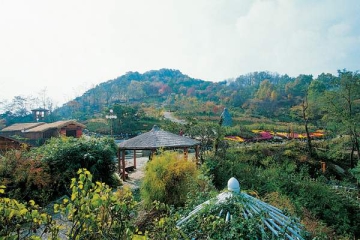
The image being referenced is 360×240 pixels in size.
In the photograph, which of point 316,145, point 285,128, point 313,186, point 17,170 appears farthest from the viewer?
point 285,128

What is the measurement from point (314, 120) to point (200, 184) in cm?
3308

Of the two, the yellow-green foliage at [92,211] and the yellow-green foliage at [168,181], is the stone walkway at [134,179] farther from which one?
the yellow-green foliage at [92,211]

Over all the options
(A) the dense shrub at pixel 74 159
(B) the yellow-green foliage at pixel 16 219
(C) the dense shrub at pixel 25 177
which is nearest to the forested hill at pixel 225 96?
(A) the dense shrub at pixel 74 159

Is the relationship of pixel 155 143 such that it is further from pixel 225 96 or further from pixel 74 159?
pixel 225 96

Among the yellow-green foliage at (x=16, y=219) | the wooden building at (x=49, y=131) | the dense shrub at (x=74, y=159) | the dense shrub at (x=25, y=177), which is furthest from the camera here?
the wooden building at (x=49, y=131)

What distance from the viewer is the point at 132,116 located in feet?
108

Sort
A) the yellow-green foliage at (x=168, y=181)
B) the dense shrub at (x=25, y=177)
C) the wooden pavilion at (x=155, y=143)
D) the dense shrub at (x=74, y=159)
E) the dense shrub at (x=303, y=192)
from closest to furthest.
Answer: the yellow-green foliage at (x=168, y=181) → the dense shrub at (x=25, y=177) → the dense shrub at (x=303, y=192) → the dense shrub at (x=74, y=159) → the wooden pavilion at (x=155, y=143)

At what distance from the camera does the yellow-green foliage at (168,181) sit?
6.81 metres

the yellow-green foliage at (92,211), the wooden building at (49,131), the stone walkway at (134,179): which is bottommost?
the stone walkway at (134,179)

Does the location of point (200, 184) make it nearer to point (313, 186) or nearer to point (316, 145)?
point (313, 186)

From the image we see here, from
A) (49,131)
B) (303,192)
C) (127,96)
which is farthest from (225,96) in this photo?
(303,192)

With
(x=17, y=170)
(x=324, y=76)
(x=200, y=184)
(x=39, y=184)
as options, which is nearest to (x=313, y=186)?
(x=200, y=184)

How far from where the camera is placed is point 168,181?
6.88 meters

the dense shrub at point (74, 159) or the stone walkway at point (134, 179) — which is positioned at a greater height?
the dense shrub at point (74, 159)
